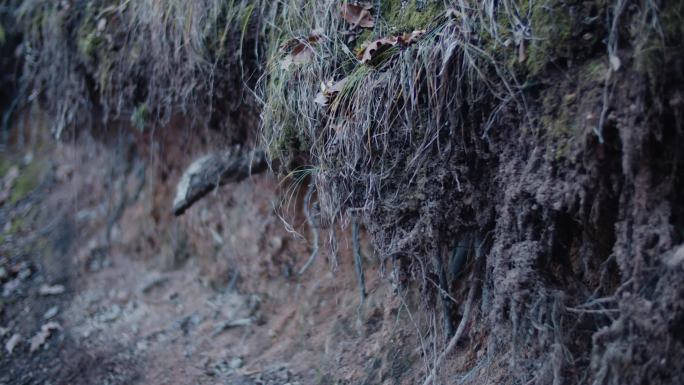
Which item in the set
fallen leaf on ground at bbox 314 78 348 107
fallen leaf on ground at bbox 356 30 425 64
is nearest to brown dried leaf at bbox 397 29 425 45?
fallen leaf on ground at bbox 356 30 425 64

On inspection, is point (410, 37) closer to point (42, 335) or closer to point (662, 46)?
point (662, 46)

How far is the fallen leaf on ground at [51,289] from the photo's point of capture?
4770 mm

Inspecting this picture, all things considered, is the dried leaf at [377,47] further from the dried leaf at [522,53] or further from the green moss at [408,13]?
the dried leaf at [522,53]

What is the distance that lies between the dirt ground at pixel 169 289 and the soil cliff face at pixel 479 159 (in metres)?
0.05

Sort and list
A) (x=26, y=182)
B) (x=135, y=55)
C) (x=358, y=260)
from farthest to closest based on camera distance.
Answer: (x=26, y=182) < (x=135, y=55) < (x=358, y=260)

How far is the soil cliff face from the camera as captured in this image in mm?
1901

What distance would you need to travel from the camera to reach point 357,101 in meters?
2.57

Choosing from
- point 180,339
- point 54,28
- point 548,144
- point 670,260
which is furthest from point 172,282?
point 670,260

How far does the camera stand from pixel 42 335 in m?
4.34

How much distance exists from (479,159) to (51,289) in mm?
3640

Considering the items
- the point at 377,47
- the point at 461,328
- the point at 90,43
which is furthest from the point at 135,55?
the point at 461,328

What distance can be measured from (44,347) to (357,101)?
295cm

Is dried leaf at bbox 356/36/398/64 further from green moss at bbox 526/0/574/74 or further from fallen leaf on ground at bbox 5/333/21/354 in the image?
fallen leaf on ground at bbox 5/333/21/354

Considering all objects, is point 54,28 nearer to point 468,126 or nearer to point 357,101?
point 357,101
